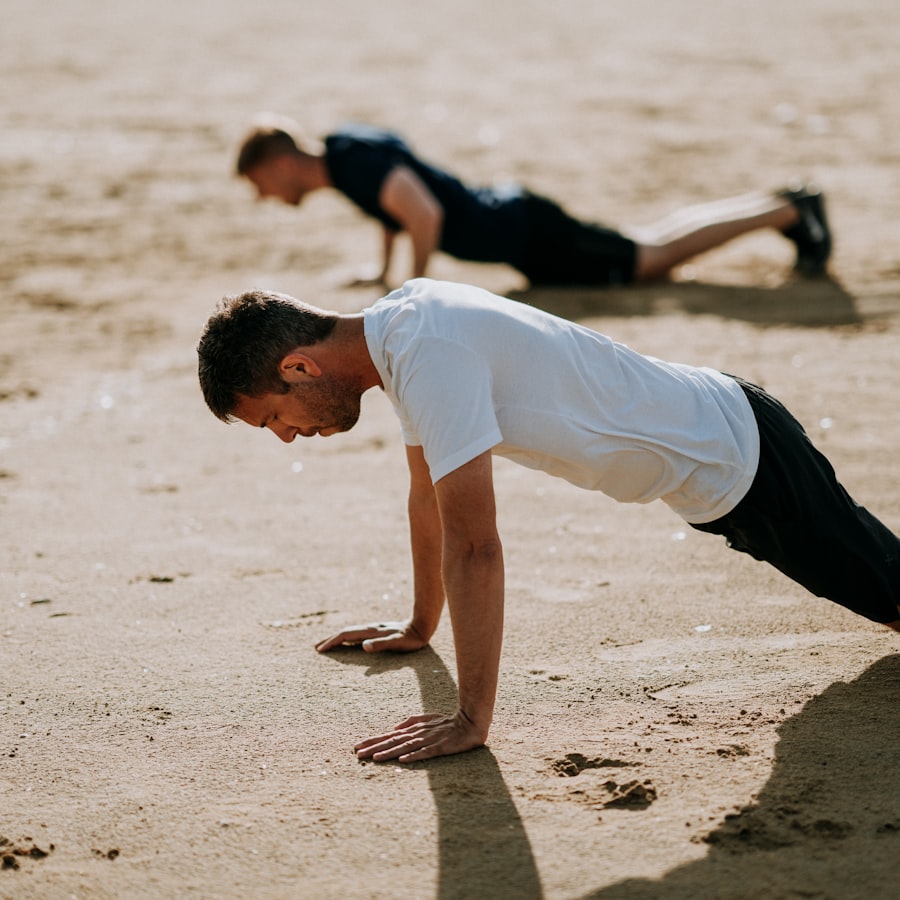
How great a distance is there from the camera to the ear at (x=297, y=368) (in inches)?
96.5

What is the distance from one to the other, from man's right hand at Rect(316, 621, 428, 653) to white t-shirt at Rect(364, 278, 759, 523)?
2.00 ft

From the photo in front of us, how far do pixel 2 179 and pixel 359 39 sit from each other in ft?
15.8

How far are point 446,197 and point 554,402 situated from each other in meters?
3.98

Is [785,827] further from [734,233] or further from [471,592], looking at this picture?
[734,233]

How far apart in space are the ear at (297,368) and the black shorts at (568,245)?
12.8ft

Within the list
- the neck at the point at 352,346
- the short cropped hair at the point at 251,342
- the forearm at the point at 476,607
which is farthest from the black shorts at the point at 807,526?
the short cropped hair at the point at 251,342

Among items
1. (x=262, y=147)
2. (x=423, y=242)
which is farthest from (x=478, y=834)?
(x=262, y=147)

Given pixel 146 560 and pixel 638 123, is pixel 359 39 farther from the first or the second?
pixel 146 560

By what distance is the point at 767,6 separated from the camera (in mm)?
13211

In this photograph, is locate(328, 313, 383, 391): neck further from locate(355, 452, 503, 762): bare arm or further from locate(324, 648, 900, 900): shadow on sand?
locate(324, 648, 900, 900): shadow on sand

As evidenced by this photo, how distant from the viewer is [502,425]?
2.44 metres

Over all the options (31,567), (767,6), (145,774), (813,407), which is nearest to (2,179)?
(31,567)

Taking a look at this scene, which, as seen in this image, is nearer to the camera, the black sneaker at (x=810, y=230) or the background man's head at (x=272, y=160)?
the background man's head at (x=272, y=160)

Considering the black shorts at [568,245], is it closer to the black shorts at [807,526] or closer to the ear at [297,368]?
the black shorts at [807,526]
